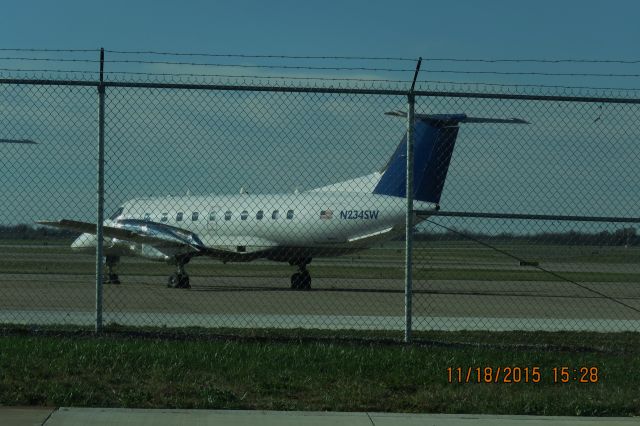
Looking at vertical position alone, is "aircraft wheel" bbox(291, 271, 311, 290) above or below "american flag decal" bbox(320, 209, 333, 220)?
below

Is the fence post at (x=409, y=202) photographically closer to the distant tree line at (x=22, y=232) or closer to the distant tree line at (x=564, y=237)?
the distant tree line at (x=564, y=237)

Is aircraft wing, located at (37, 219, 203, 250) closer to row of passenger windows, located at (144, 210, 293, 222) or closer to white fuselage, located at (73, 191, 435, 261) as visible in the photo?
white fuselage, located at (73, 191, 435, 261)

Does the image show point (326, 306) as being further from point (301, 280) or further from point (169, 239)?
point (169, 239)

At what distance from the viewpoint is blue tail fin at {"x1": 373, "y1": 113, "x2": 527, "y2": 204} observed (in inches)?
754

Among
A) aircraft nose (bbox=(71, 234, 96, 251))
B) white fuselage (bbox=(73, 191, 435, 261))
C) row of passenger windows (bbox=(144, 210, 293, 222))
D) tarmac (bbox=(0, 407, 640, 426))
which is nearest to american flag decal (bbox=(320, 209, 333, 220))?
white fuselage (bbox=(73, 191, 435, 261))

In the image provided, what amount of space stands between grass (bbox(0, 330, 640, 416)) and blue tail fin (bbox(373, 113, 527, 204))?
319 inches

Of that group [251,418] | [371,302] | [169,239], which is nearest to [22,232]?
[251,418]

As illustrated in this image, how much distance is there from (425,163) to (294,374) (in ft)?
48.3

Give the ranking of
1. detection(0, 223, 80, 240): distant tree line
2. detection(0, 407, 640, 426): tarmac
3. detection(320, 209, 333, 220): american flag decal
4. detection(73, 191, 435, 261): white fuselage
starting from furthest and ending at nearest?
detection(320, 209, 333, 220): american flag decal
detection(73, 191, 435, 261): white fuselage
detection(0, 223, 80, 240): distant tree line
detection(0, 407, 640, 426): tarmac

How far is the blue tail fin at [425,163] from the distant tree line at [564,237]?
5.78m

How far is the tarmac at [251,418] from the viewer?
7023 mm

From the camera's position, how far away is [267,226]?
2808cm

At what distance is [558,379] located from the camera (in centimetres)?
894
